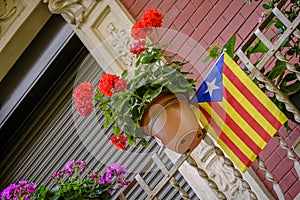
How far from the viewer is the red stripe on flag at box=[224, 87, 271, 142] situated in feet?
6.42

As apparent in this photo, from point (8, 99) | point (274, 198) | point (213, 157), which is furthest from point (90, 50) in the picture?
point (274, 198)

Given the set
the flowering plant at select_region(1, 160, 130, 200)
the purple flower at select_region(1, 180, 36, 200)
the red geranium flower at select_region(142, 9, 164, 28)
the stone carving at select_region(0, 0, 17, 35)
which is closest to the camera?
the red geranium flower at select_region(142, 9, 164, 28)

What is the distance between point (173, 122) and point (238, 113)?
0.73 ft

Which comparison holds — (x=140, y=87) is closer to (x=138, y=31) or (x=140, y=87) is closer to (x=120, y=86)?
(x=120, y=86)

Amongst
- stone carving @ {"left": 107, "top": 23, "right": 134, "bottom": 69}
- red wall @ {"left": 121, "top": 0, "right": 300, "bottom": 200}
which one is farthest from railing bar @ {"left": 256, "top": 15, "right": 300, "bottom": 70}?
stone carving @ {"left": 107, "top": 23, "right": 134, "bottom": 69}

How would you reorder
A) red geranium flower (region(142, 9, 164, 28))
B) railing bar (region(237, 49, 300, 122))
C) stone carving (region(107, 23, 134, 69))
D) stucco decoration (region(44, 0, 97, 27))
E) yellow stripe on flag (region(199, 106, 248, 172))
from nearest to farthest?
railing bar (region(237, 49, 300, 122)) → yellow stripe on flag (region(199, 106, 248, 172)) → red geranium flower (region(142, 9, 164, 28)) → stone carving (region(107, 23, 134, 69)) → stucco decoration (region(44, 0, 97, 27))

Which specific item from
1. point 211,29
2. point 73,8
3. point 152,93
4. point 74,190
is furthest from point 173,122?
point 73,8

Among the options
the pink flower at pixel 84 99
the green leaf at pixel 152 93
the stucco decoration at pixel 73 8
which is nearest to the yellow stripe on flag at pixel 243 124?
the green leaf at pixel 152 93

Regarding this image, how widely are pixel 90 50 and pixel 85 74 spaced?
0.23m

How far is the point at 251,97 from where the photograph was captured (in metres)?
1.98

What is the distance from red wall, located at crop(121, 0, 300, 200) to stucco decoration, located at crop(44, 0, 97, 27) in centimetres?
23

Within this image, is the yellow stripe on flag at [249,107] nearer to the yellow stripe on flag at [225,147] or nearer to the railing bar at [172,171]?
the yellow stripe on flag at [225,147]

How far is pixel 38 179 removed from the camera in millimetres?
3680

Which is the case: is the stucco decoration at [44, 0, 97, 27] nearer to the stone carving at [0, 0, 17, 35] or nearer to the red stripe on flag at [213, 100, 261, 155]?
the stone carving at [0, 0, 17, 35]
